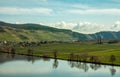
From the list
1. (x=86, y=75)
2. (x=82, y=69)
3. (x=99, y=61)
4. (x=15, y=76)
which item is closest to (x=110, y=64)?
(x=99, y=61)

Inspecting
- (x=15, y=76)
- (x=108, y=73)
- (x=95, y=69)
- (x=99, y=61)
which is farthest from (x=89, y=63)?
(x=15, y=76)

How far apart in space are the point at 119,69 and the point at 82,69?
15.3 meters

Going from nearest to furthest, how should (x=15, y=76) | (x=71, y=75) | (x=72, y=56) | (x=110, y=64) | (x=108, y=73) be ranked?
(x=15, y=76), (x=71, y=75), (x=108, y=73), (x=110, y=64), (x=72, y=56)

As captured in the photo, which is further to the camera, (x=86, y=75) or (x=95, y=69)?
(x=95, y=69)

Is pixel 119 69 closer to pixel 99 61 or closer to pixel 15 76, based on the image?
pixel 99 61

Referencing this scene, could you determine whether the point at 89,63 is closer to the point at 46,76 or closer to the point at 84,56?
the point at 84,56

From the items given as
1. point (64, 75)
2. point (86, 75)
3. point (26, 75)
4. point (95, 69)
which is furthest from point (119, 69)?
point (26, 75)

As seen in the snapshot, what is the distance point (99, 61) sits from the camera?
141m

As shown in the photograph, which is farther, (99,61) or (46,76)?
(99,61)

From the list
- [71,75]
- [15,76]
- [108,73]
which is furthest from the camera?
[108,73]

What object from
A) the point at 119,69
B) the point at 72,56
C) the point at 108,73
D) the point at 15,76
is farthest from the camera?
the point at 72,56

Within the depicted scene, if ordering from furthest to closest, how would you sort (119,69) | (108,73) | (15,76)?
(119,69) < (108,73) < (15,76)

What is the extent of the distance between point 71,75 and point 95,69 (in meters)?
20.1

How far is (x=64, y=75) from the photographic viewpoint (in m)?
105
